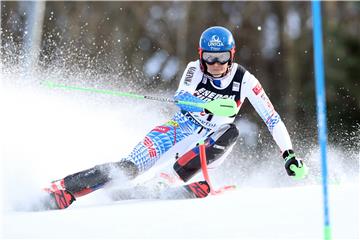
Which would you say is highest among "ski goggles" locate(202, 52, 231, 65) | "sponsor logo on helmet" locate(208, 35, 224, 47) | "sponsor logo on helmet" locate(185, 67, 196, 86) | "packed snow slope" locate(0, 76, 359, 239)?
"sponsor logo on helmet" locate(208, 35, 224, 47)

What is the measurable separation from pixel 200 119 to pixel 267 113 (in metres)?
0.66

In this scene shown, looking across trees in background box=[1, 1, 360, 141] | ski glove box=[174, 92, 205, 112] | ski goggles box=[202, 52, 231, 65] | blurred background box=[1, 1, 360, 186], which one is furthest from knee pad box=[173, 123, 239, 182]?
trees in background box=[1, 1, 360, 141]

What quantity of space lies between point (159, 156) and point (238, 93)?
943 mm

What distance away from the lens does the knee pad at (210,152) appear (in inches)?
237

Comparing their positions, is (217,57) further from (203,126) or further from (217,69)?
(203,126)

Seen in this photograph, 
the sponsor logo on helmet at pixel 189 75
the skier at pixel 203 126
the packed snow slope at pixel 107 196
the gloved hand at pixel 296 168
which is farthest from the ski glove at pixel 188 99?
the gloved hand at pixel 296 168

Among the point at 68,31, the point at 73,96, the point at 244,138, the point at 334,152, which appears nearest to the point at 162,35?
the point at 68,31

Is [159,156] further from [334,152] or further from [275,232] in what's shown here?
[334,152]

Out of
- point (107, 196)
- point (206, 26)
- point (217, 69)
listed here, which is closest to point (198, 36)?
point (206, 26)

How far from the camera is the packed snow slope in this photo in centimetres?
428

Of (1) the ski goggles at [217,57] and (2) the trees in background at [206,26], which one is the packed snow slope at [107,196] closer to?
(1) the ski goggles at [217,57]

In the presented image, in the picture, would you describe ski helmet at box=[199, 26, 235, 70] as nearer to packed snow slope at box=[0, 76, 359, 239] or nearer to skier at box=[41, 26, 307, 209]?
skier at box=[41, 26, 307, 209]

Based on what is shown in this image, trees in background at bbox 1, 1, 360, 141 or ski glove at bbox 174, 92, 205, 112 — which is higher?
trees in background at bbox 1, 1, 360, 141

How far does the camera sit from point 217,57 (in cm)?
585
